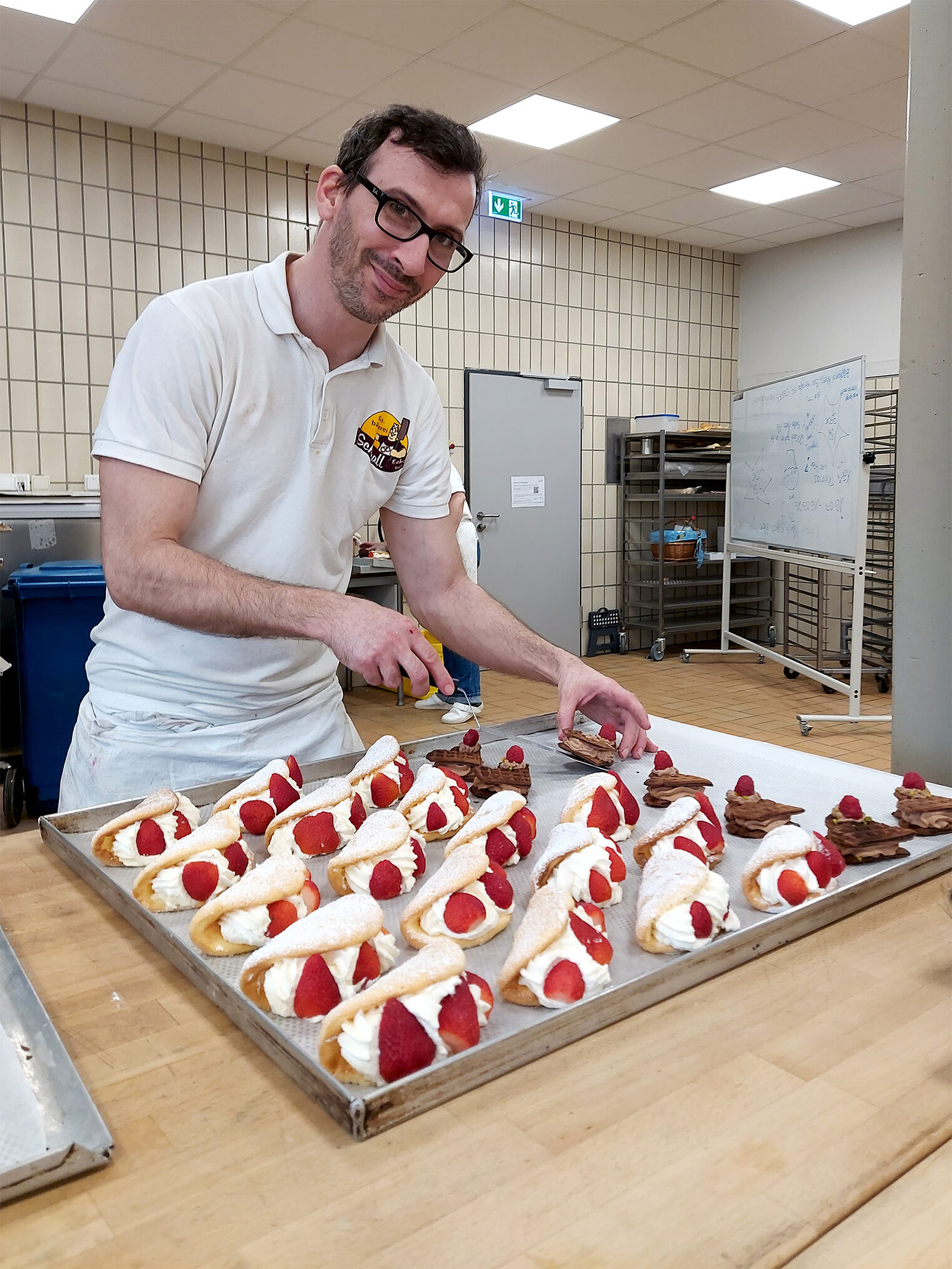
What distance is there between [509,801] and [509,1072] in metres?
0.46

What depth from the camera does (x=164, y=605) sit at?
1.35 m

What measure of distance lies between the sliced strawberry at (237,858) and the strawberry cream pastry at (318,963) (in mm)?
211

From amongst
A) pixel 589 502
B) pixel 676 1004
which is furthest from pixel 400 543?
pixel 589 502

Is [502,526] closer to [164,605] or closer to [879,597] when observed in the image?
[879,597]

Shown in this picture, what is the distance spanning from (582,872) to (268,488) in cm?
83

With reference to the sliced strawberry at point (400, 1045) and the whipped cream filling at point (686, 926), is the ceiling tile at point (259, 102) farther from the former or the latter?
the sliced strawberry at point (400, 1045)

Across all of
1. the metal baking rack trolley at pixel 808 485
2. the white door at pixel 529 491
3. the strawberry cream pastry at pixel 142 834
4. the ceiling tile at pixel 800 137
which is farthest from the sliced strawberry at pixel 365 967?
the white door at pixel 529 491

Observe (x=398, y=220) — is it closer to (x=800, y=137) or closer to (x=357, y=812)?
(x=357, y=812)

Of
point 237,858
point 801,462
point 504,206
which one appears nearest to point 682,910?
point 237,858

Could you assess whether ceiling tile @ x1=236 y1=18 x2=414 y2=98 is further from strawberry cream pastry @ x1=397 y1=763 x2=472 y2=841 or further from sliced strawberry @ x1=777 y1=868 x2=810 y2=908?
sliced strawberry @ x1=777 y1=868 x2=810 y2=908

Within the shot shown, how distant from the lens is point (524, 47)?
158 inches

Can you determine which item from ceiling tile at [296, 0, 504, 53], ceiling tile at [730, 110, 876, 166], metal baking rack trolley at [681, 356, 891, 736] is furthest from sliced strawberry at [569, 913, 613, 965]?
ceiling tile at [730, 110, 876, 166]

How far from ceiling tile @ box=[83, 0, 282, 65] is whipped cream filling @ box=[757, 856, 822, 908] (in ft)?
12.5

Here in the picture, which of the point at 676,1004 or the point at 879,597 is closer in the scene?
the point at 676,1004
